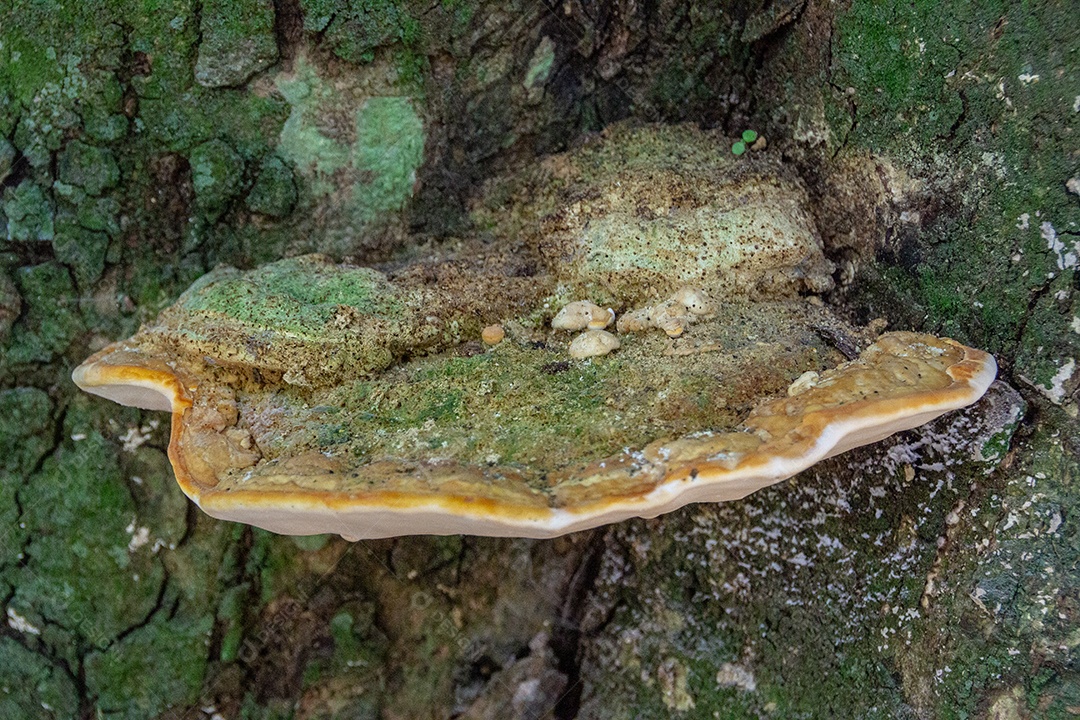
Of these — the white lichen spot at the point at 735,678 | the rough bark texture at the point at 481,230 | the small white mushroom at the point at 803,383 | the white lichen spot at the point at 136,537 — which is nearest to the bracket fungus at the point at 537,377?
the small white mushroom at the point at 803,383

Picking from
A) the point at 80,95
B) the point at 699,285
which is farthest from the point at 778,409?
the point at 80,95

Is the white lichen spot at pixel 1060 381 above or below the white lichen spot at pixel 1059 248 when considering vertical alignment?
below

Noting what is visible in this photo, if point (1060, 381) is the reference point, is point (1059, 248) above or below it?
above

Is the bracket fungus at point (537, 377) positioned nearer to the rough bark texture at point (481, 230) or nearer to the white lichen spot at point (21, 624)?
the rough bark texture at point (481, 230)

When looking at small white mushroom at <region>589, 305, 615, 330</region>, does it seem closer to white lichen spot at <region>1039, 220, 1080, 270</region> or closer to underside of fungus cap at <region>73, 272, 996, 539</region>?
underside of fungus cap at <region>73, 272, 996, 539</region>

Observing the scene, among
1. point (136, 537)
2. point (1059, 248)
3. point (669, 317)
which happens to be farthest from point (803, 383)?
point (136, 537)

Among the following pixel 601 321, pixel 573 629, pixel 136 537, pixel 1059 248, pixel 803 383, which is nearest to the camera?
pixel 803 383

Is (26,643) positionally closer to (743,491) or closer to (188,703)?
(188,703)

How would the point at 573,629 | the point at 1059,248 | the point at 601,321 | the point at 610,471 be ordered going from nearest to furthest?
the point at 610,471
the point at 1059,248
the point at 601,321
the point at 573,629

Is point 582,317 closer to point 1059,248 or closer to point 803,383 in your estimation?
point 803,383
